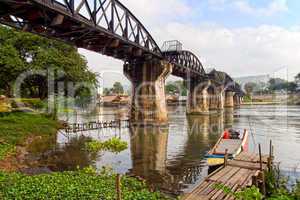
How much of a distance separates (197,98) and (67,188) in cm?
7584

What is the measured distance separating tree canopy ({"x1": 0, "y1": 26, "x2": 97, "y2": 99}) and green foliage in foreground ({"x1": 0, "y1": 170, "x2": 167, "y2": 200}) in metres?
24.4

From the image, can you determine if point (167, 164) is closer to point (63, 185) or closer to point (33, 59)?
point (63, 185)

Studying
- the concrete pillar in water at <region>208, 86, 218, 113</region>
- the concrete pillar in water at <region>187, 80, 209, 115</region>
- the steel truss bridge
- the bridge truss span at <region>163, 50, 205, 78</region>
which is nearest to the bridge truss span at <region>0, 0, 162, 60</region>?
the steel truss bridge

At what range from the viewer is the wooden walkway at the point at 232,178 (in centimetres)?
1105

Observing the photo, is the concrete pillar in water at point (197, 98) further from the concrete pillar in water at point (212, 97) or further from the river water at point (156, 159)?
the river water at point (156, 159)

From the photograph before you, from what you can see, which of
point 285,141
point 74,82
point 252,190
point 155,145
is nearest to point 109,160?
point 155,145

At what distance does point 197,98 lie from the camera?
8538 cm

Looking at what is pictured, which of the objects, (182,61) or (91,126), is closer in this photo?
(91,126)

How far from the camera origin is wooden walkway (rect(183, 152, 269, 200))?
1105 centimetres

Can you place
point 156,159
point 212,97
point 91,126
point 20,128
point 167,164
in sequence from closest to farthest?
point 167,164, point 156,159, point 20,128, point 91,126, point 212,97

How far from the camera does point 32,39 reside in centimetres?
3959

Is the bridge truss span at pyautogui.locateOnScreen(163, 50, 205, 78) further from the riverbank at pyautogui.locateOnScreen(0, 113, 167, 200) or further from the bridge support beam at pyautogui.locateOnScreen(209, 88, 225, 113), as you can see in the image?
the riverbank at pyautogui.locateOnScreen(0, 113, 167, 200)

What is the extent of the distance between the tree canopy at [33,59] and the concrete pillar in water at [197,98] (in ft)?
149

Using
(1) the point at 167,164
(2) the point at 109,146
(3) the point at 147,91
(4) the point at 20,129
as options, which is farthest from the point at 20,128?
(3) the point at 147,91
